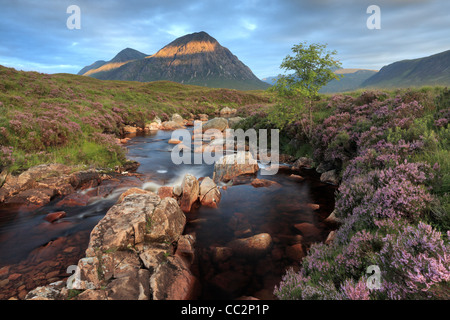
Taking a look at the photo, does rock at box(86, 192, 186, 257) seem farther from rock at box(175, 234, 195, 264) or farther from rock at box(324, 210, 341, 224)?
rock at box(324, 210, 341, 224)

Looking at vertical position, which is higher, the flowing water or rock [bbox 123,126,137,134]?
rock [bbox 123,126,137,134]

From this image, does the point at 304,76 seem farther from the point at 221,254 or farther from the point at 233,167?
the point at 221,254

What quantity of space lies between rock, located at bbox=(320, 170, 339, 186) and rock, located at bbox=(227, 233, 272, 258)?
6.03 meters

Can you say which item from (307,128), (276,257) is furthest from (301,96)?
(276,257)

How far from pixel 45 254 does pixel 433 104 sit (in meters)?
15.6

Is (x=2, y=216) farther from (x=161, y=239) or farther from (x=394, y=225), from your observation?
(x=394, y=225)

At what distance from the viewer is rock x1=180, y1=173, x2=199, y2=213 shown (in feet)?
27.7

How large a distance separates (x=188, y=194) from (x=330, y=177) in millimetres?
7561

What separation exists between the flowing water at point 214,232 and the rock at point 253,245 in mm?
130

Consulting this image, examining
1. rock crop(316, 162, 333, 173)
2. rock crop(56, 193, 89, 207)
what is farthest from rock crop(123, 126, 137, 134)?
rock crop(316, 162, 333, 173)

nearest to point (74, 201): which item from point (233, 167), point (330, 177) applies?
point (233, 167)

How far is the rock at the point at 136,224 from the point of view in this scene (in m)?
5.12

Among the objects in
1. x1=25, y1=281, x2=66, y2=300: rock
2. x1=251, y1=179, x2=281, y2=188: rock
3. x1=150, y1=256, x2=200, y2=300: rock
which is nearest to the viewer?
x1=25, y1=281, x2=66, y2=300: rock

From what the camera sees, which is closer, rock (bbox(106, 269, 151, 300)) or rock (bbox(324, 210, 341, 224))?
rock (bbox(106, 269, 151, 300))
